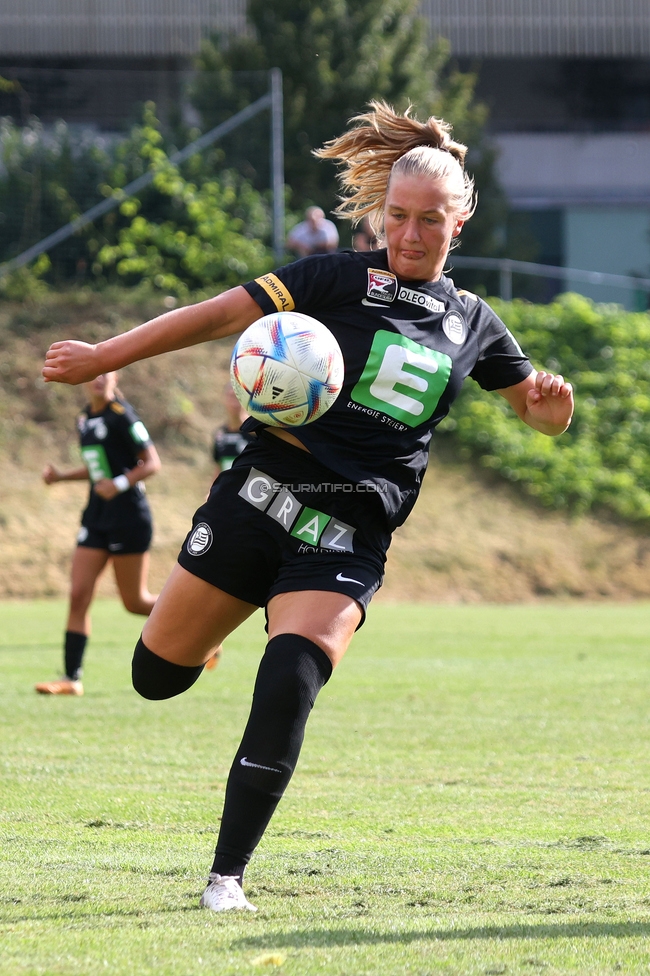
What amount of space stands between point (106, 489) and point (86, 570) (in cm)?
60

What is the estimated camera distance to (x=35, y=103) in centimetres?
2283

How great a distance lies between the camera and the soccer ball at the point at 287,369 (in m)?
3.96

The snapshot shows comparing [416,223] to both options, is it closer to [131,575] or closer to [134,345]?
[134,345]

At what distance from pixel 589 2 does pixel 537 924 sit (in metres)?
32.8

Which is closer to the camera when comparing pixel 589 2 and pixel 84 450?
pixel 84 450

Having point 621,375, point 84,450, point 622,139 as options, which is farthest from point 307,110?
point 84,450

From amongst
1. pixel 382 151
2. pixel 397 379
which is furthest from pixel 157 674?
pixel 382 151

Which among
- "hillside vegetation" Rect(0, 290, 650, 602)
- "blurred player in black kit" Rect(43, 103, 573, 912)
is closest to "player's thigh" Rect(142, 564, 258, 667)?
"blurred player in black kit" Rect(43, 103, 573, 912)

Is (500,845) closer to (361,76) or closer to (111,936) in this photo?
(111,936)

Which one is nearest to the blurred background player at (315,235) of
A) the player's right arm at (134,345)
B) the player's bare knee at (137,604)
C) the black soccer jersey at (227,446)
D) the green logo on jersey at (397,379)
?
the black soccer jersey at (227,446)

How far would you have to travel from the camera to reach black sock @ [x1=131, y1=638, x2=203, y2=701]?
4.23 meters

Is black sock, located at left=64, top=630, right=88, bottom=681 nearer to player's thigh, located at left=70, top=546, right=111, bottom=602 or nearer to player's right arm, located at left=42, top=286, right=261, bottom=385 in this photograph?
player's thigh, located at left=70, top=546, right=111, bottom=602

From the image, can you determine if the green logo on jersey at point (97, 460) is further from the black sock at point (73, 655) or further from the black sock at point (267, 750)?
the black sock at point (267, 750)

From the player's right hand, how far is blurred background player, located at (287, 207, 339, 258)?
57.2 ft
